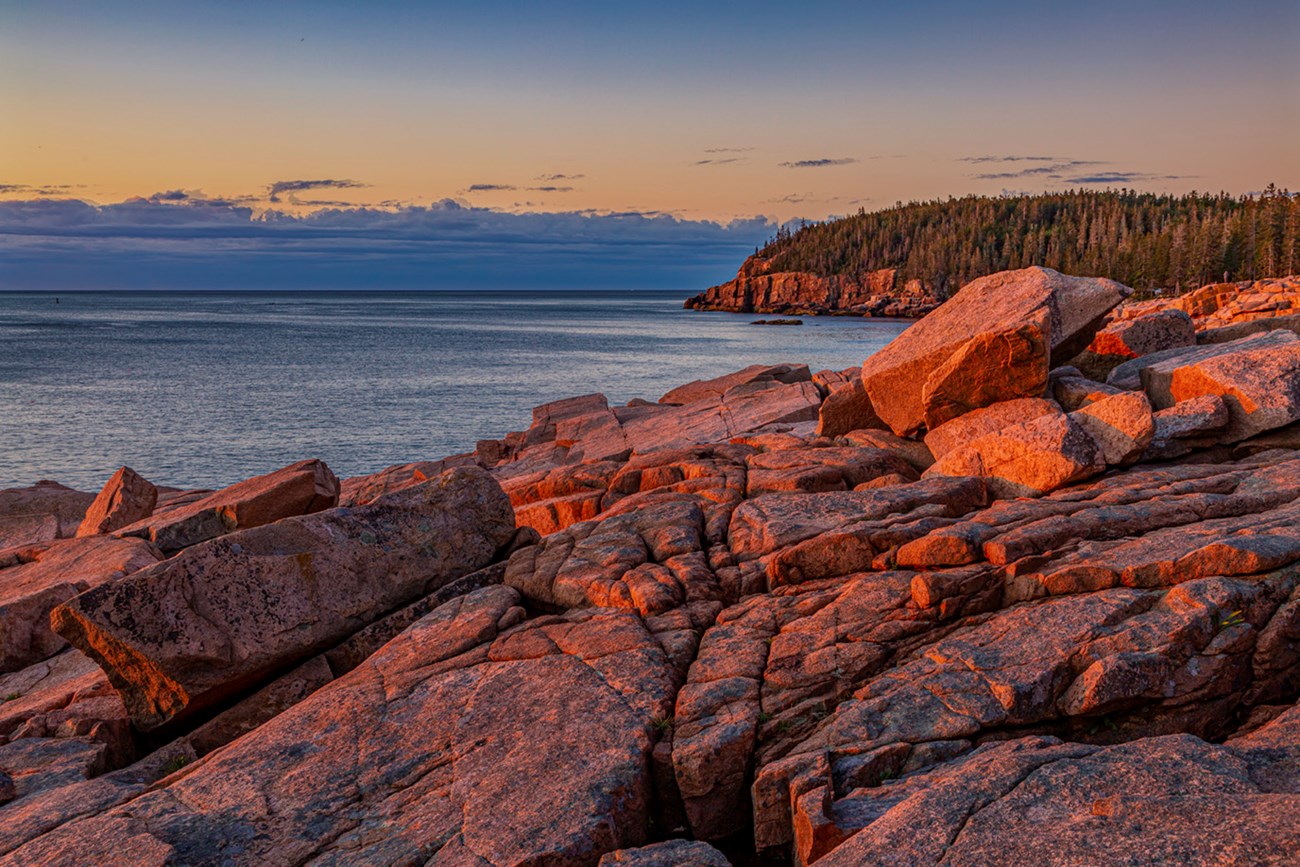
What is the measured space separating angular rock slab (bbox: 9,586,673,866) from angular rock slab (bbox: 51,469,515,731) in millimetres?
1881

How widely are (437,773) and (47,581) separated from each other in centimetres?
1405

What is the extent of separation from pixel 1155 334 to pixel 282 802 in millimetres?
21744

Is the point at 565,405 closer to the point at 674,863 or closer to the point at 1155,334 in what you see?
the point at 1155,334

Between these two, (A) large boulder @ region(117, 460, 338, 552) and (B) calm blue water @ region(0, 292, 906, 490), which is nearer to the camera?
(A) large boulder @ region(117, 460, 338, 552)

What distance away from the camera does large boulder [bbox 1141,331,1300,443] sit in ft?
53.0

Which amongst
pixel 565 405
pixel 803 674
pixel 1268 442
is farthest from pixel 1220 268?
pixel 803 674

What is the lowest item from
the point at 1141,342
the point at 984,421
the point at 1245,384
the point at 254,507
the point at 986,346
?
the point at 254,507

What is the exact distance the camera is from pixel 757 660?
1125 cm

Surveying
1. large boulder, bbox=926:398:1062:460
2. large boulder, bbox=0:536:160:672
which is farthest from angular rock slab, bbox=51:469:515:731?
large boulder, bbox=926:398:1062:460

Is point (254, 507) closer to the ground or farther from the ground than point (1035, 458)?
closer to the ground

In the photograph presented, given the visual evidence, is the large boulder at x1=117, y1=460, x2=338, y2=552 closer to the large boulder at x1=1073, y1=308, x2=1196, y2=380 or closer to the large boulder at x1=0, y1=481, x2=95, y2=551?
the large boulder at x1=0, y1=481, x2=95, y2=551

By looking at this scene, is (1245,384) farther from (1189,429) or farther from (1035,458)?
(1035,458)

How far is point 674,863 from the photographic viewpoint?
7988 millimetres

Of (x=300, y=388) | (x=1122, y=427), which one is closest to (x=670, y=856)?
(x=1122, y=427)
